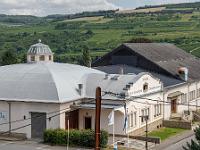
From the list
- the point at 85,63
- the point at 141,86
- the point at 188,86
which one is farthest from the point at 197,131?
the point at 85,63

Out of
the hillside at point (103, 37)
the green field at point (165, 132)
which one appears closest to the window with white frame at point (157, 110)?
the green field at point (165, 132)

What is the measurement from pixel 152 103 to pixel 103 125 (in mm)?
8430

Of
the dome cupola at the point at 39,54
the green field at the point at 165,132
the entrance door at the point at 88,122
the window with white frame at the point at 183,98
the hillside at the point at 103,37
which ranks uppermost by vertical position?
the hillside at the point at 103,37

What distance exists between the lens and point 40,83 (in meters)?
50.3

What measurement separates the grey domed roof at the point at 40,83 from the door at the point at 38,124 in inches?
60.5

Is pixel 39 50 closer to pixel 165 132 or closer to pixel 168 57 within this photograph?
pixel 165 132

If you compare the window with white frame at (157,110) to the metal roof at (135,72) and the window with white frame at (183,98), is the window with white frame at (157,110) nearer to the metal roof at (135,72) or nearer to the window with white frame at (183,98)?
the metal roof at (135,72)

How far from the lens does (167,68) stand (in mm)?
68438

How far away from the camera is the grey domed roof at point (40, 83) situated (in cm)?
4928

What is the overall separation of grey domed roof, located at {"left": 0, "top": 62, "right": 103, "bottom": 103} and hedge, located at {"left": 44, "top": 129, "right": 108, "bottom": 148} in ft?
10.6

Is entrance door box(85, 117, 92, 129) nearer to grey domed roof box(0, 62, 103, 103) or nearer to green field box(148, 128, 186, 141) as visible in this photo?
grey domed roof box(0, 62, 103, 103)

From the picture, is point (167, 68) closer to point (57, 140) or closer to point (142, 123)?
point (142, 123)

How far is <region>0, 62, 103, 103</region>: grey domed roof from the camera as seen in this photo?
1940 inches

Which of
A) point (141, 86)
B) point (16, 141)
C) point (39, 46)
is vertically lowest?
point (16, 141)
